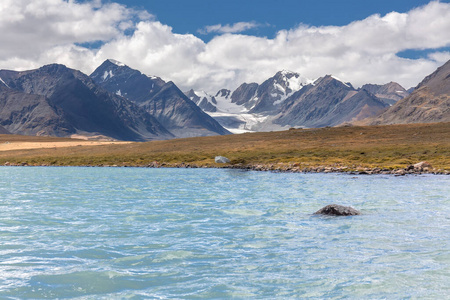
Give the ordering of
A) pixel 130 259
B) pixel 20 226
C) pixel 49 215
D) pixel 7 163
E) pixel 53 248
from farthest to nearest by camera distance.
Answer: pixel 7 163, pixel 49 215, pixel 20 226, pixel 53 248, pixel 130 259

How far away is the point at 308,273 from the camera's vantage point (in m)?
14.6

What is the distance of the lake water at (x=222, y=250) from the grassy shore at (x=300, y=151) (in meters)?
46.7

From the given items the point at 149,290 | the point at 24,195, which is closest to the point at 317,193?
the point at 24,195

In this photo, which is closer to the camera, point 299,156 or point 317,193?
point 317,193

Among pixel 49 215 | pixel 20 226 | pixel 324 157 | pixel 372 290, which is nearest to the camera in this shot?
Answer: pixel 372 290

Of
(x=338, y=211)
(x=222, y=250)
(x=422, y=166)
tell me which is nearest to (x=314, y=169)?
(x=422, y=166)

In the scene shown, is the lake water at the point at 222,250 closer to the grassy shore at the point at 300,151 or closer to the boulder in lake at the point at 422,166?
the boulder in lake at the point at 422,166

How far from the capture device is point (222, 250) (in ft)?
58.3

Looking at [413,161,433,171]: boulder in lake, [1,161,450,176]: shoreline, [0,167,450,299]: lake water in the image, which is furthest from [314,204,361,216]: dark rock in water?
[413,161,433,171]: boulder in lake

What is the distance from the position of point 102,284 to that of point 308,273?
6507 mm

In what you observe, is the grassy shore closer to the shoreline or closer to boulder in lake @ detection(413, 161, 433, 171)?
the shoreline

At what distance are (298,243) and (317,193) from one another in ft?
70.1

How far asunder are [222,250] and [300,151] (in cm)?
8434

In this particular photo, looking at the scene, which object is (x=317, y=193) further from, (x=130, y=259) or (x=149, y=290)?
(x=149, y=290)
